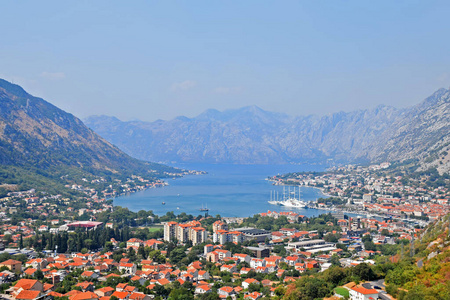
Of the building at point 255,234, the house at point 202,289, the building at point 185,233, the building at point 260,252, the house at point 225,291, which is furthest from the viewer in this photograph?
the building at point 255,234

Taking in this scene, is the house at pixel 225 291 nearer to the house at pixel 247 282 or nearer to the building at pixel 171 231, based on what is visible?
the house at pixel 247 282

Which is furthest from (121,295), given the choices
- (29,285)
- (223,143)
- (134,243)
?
(223,143)

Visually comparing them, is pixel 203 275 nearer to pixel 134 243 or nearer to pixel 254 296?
pixel 254 296

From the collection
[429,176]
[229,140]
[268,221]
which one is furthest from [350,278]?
[229,140]

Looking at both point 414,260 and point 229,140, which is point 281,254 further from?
point 229,140

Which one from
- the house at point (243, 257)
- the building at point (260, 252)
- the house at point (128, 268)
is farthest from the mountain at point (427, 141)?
the house at point (128, 268)
